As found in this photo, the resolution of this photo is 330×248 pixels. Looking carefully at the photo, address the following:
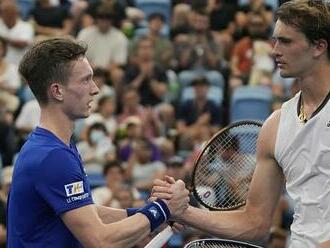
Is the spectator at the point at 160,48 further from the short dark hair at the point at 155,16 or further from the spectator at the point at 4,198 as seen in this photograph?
the spectator at the point at 4,198

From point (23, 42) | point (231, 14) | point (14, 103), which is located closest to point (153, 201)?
point (14, 103)

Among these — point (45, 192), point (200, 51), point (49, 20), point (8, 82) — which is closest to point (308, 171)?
point (45, 192)

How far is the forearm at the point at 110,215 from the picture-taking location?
5973mm

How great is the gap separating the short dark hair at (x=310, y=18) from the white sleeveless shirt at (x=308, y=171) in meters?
0.36

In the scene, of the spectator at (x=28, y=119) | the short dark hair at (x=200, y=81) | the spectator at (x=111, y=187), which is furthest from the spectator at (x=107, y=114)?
the spectator at (x=111, y=187)

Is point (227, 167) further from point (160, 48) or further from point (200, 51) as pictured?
point (160, 48)

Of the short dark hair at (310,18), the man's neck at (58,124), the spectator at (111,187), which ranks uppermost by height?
the short dark hair at (310,18)

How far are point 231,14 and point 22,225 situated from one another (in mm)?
11071

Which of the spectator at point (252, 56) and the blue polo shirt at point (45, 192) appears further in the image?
the spectator at point (252, 56)

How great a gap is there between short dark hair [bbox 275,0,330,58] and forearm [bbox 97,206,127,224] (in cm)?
136

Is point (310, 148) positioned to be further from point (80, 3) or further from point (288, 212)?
point (80, 3)

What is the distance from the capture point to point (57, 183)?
534 cm

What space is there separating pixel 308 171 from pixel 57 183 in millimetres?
1229

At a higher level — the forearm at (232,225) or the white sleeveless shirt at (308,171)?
the white sleeveless shirt at (308,171)
